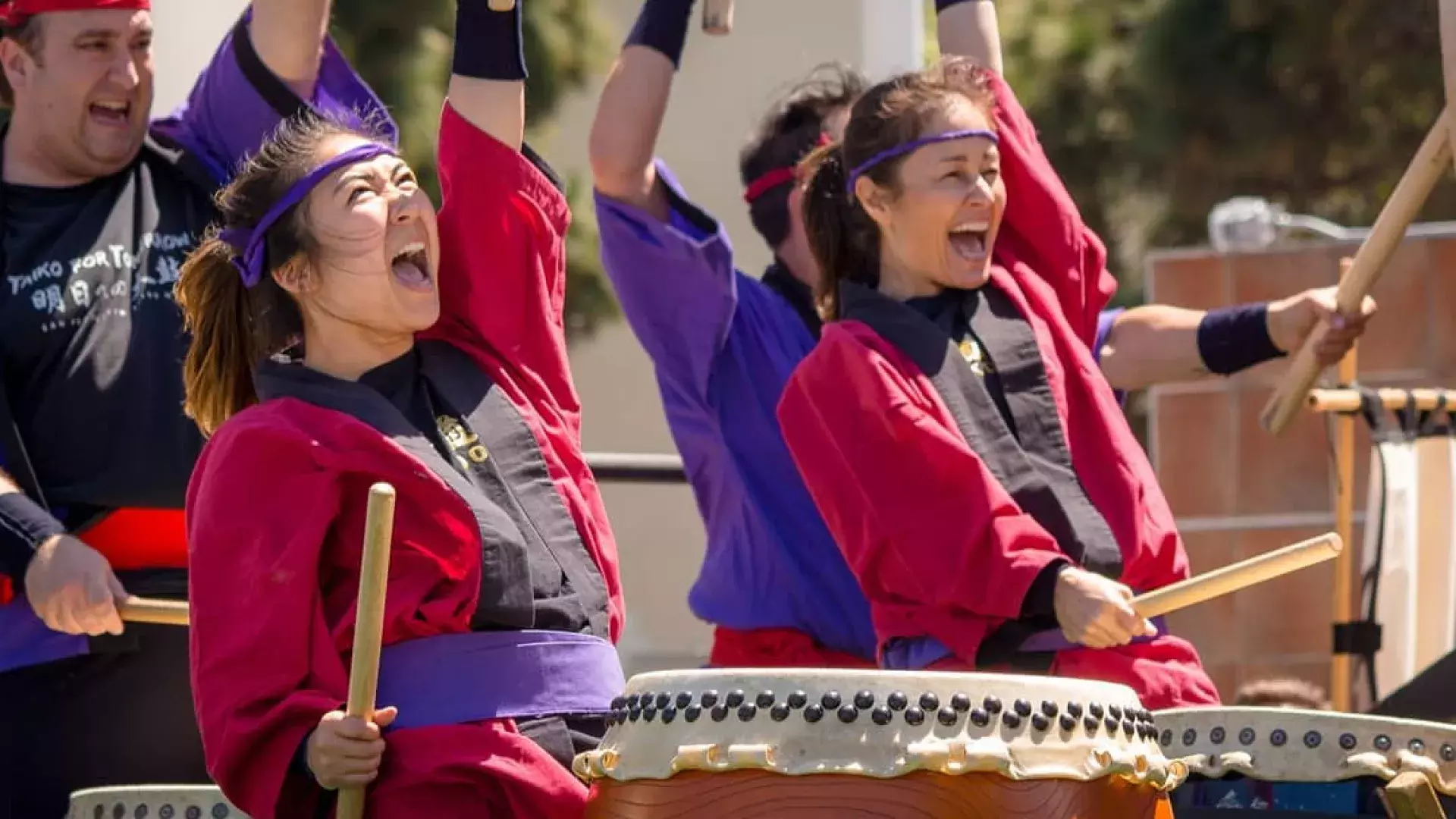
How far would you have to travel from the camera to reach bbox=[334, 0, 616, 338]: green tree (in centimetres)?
824

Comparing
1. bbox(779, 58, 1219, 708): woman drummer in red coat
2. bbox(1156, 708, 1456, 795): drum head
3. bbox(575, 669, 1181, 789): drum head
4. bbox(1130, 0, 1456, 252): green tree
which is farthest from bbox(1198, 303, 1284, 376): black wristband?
bbox(1130, 0, 1456, 252): green tree

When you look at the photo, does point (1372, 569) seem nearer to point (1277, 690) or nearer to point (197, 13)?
point (1277, 690)

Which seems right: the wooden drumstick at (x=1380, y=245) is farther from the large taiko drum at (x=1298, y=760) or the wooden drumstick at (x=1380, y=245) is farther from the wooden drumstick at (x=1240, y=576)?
the large taiko drum at (x=1298, y=760)

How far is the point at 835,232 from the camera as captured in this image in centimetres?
358

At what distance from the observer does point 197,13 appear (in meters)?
4.21

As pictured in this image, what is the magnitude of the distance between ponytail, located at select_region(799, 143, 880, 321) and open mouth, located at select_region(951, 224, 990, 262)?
181mm

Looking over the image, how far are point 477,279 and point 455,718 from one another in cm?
54

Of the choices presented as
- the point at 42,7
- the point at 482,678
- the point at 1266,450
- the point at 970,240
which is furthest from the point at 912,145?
the point at 1266,450

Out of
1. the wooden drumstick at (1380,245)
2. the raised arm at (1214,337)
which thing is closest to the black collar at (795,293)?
the raised arm at (1214,337)

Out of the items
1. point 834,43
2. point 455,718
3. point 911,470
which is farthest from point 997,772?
point 834,43

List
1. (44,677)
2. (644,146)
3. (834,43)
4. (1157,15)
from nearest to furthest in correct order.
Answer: (44,677) < (644,146) < (834,43) < (1157,15)

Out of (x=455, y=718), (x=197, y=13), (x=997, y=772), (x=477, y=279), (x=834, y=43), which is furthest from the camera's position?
(x=834, y=43)

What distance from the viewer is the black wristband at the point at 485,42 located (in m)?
2.95

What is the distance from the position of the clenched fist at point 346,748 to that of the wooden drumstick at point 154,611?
23.6 inches
